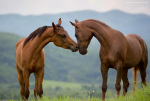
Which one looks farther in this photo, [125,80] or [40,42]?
[125,80]

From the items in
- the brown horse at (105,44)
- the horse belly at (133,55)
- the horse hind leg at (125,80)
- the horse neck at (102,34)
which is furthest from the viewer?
the horse hind leg at (125,80)

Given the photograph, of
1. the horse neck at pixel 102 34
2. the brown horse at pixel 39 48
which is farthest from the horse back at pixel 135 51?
the brown horse at pixel 39 48

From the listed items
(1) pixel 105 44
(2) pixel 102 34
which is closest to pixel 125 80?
(1) pixel 105 44

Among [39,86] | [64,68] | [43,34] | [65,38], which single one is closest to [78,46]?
[65,38]

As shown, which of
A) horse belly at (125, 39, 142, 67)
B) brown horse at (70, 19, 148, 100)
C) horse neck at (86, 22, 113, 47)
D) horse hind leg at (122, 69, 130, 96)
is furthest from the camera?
horse hind leg at (122, 69, 130, 96)

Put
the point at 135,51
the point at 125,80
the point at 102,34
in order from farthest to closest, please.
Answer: the point at 125,80 < the point at 135,51 < the point at 102,34

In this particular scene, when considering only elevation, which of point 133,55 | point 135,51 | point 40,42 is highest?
point 40,42

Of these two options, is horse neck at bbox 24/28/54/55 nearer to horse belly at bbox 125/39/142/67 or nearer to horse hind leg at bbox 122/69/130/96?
horse belly at bbox 125/39/142/67

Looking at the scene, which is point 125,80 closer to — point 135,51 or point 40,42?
point 135,51

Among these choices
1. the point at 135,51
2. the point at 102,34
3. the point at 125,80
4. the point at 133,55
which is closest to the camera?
the point at 102,34

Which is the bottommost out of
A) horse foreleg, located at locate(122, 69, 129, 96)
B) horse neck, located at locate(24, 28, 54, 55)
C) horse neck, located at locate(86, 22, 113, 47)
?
horse foreleg, located at locate(122, 69, 129, 96)

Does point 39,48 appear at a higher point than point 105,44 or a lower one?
lower

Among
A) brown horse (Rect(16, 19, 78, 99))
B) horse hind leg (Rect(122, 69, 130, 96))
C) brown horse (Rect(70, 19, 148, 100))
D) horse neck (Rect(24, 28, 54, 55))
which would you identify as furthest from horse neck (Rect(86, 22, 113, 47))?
horse hind leg (Rect(122, 69, 130, 96))

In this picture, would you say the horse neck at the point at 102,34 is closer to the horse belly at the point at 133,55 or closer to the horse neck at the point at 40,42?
the horse belly at the point at 133,55
